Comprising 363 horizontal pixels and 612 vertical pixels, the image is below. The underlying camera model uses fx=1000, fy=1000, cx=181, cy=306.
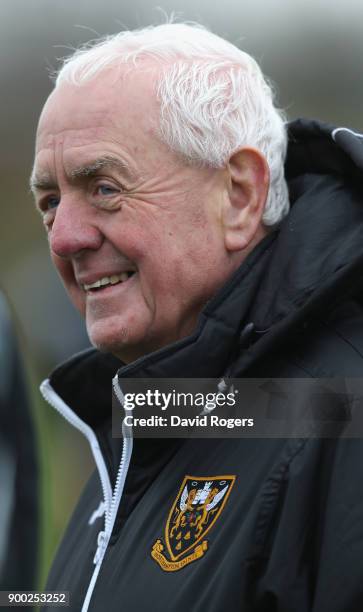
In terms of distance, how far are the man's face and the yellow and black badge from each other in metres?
0.47

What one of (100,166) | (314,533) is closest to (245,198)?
(100,166)

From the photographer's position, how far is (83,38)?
48.1ft

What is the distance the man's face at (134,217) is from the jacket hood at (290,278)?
0.51 ft

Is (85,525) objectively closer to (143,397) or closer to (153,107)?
(143,397)

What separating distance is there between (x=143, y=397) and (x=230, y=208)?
0.53m

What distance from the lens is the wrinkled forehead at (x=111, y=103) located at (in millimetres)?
2496

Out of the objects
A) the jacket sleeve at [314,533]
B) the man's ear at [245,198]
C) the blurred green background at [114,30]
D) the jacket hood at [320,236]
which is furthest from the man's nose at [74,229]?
the blurred green background at [114,30]

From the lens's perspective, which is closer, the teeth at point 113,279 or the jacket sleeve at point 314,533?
the jacket sleeve at point 314,533

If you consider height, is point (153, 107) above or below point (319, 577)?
above

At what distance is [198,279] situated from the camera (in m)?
2.48

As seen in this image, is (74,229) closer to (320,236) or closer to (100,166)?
(100,166)

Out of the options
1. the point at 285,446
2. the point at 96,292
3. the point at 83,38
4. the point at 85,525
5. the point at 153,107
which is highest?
the point at 83,38

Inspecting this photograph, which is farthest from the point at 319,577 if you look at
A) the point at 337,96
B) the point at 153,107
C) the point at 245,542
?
the point at 337,96

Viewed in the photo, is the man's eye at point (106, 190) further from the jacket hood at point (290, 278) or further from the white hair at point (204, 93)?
the jacket hood at point (290, 278)
